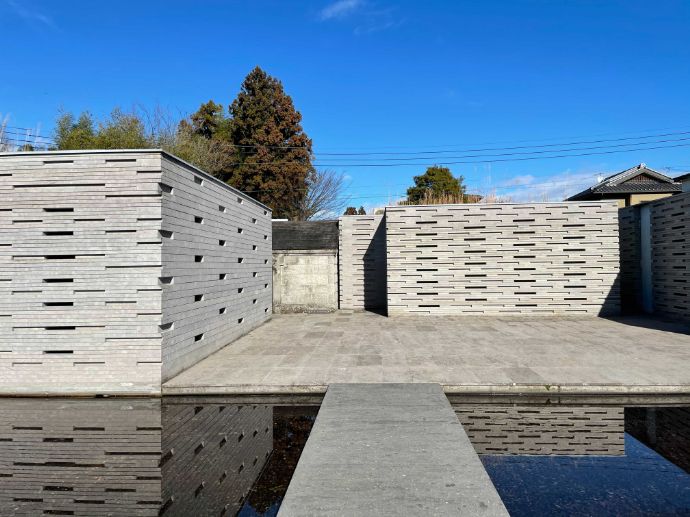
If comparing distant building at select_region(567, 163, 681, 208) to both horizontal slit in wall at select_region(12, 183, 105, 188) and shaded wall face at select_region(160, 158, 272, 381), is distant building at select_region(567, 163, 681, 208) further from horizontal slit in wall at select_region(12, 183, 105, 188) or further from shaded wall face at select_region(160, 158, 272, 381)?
horizontal slit in wall at select_region(12, 183, 105, 188)

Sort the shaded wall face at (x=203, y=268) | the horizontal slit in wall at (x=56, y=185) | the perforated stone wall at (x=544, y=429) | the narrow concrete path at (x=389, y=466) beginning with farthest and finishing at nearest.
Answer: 1. the shaded wall face at (x=203, y=268)
2. the horizontal slit in wall at (x=56, y=185)
3. the perforated stone wall at (x=544, y=429)
4. the narrow concrete path at (x=389, y=466)

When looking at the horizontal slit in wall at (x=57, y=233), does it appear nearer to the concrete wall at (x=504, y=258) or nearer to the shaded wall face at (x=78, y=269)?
the shaded wall face at (x=78, y=269)

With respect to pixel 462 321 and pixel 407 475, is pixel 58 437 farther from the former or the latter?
pixel 462 321

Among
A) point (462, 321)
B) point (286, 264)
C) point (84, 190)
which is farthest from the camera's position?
point (286, 264)

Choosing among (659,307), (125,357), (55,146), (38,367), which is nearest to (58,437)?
(125,357)

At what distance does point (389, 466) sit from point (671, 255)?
490 inches

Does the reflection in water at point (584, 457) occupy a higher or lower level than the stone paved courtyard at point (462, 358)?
lower

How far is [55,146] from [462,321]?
1940cm

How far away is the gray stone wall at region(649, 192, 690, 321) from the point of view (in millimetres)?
11109

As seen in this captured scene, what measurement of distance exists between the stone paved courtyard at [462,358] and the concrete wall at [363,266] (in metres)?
3.51

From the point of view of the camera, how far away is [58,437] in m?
4.59

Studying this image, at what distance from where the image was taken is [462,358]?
727 cm

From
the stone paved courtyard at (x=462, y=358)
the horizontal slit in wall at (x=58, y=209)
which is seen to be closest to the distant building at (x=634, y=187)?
the stone paved courtyard at (x=462, y=358)

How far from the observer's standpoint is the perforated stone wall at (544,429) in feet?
13.7
